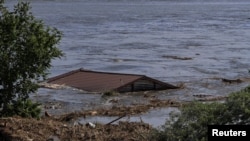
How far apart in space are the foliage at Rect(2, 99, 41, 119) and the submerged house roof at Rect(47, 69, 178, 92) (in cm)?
742

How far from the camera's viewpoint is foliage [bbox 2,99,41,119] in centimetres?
1447

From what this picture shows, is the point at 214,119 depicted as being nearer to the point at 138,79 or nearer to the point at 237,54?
the point at 138,79

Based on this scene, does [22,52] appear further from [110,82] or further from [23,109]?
[110,82]

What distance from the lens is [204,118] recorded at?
8547mm

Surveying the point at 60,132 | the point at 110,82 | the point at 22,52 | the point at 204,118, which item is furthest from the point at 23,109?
the point at 110,82

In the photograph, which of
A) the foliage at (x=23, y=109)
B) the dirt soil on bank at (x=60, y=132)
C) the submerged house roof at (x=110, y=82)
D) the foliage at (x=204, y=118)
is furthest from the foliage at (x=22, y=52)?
the submerged house roof at (x=110, y=82)

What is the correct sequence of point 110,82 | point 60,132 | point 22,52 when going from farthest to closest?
point 110,82 < point 22,52 < point 60,132

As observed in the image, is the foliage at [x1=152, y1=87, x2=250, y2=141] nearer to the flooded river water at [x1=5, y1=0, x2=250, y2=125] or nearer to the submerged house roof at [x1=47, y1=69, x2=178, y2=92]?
the flooded river water at [x1=5, y1=0, x2=250, y2=125]

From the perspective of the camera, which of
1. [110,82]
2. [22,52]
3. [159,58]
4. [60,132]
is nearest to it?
[60,132]

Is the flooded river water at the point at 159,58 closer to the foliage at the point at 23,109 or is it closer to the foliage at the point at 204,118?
the foliage at the point at 23,109

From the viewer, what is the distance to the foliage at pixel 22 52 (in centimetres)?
1441

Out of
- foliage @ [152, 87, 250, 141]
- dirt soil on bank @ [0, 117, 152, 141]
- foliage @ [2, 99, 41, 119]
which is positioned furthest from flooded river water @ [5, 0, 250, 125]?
foliage @ [152, 87, 250, 141]

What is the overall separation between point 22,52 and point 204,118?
697 cm

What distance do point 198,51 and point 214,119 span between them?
101 ft
